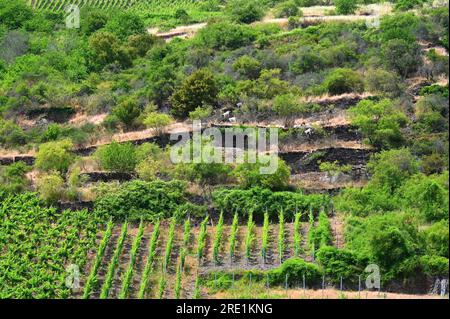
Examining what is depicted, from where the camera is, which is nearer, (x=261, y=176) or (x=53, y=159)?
(x=261, y=176)

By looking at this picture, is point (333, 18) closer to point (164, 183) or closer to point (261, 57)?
point (261, 57)

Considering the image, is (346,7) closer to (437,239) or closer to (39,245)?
(39,245)

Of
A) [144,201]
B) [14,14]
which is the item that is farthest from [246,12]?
[144,201]

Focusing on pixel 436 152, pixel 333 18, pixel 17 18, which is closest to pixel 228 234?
pixel 436 152

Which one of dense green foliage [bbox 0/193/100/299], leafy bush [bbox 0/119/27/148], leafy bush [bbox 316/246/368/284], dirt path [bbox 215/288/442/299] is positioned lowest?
leafy bush [bbox 0/119/27/148]

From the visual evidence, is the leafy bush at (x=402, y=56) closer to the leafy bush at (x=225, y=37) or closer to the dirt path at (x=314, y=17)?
the dirt path at (x=314, y=17)

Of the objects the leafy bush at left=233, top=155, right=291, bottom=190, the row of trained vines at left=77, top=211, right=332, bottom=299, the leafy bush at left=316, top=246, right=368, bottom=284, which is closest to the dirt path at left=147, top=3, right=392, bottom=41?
the leafy bush at left=233, top=155, right=291, bottom=190

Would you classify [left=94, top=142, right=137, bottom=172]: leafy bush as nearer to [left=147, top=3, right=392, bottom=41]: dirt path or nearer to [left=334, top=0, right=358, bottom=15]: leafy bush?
[left=147, top=3, right=392, bottom=41]: dirt path
